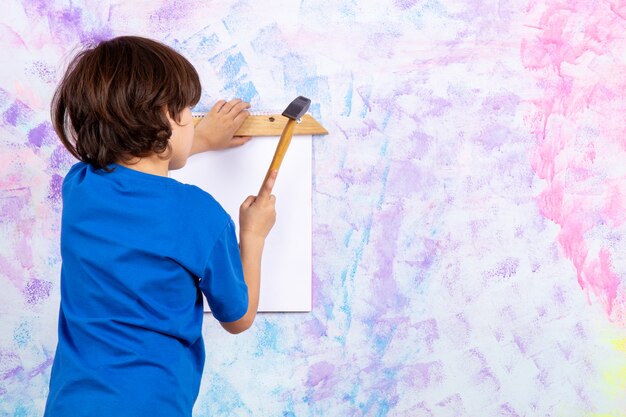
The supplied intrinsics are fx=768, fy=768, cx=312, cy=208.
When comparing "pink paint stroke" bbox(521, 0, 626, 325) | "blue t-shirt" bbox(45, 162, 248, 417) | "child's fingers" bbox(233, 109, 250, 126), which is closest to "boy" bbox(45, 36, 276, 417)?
"blue t-shirt" bbox(45, 162, 248, 417)

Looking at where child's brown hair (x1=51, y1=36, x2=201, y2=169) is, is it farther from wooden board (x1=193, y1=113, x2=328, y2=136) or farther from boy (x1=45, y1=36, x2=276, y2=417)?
wooden board (x1=193, y1=113, x2=328, y2=136)

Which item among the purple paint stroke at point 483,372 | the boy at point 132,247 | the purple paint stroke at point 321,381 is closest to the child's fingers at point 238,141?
the boy at point 132,247

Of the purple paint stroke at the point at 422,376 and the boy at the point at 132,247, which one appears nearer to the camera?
the boy at the point at 132,247

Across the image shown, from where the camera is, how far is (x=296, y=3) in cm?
106

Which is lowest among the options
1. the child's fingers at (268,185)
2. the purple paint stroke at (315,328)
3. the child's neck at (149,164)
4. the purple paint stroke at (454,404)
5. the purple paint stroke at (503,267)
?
the purple paint stroke at (454,404)

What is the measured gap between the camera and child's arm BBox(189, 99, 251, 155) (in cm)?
104

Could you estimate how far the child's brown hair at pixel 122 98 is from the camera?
30.5 inches

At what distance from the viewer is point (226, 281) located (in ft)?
2.68

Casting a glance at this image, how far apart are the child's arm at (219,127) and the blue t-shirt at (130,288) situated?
0.82 ft

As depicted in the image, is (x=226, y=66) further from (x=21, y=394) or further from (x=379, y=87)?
(x=21, y=394)

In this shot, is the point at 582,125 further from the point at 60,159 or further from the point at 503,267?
the point at 60,159

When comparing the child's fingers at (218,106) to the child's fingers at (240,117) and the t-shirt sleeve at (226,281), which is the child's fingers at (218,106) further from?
the t-shirt sleeve at (226,281)

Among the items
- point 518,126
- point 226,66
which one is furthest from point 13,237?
point 518,126

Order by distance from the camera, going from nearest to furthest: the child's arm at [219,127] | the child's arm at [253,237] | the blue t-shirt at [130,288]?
the blue t-shirt at [130,288] → the child's arm at [253,237] → the child's arm at [219,127]
